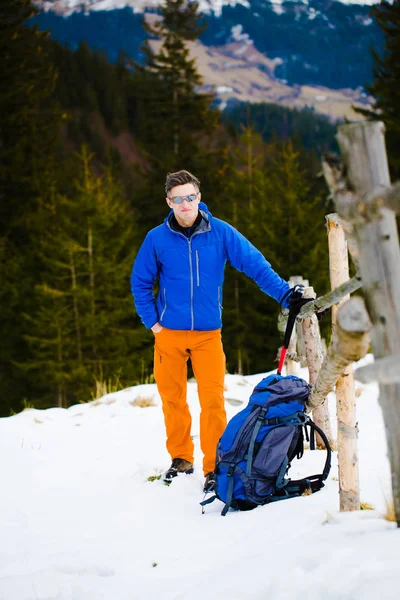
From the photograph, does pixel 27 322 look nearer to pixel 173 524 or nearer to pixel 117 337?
pixel 117 337

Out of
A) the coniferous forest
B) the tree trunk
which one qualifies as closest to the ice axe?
the coniferous forest

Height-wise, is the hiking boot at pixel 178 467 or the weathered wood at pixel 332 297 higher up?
the weathered wood at pixel 332 297

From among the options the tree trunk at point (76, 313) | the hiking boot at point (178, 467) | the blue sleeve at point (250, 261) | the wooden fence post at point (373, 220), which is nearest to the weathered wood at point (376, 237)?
the wooden fence post at point (373, 220)

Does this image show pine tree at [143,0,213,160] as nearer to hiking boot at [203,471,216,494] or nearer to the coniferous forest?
the coniferous forest

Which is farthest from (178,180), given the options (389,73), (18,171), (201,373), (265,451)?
(18,171)

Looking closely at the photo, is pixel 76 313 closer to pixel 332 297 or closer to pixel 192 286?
pixel 192 286

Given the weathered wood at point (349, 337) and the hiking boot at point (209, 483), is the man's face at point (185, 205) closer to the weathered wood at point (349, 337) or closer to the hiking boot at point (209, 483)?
the weathered wood at point (349, 337)

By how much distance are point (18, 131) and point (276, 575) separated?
71.1 ft

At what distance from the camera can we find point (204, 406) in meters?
3.92

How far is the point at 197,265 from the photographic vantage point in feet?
12.3

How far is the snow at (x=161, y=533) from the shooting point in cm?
205

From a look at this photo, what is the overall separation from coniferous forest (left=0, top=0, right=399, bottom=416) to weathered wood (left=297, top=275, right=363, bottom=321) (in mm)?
12898

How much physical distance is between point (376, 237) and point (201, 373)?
2.19 meters

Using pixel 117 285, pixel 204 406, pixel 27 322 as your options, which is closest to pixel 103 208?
pixel 117 285
